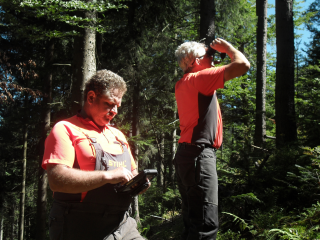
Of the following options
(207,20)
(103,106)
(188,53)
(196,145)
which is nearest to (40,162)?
(207,20)

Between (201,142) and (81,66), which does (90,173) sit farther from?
(81,66)

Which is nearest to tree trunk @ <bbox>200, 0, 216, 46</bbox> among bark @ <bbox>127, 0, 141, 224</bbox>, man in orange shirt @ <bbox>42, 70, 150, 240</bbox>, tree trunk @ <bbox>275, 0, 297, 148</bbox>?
tree trunk @ <bbox>275, 0, 297, 148</bbox>

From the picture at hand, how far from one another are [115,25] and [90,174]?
31.0 ft

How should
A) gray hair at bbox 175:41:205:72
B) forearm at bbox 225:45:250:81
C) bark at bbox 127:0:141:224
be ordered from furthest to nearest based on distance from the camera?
bark at bbox 127:0:141:224
gray hair at bbox 175:41:205:72
forearm at bbox 225:45:250:81

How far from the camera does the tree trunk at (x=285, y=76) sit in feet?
24.0

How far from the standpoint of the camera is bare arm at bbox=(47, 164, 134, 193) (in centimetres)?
169

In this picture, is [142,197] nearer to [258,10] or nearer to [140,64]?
[140,64]

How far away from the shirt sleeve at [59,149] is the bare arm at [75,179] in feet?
0.13

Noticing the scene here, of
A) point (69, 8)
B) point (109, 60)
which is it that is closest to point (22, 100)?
point (109, 60)

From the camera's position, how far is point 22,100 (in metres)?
14.4

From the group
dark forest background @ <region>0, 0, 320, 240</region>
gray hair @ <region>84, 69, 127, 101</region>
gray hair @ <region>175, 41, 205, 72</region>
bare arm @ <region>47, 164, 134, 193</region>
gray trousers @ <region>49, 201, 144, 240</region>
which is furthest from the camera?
dark forest background @ <region>0, 0, 320, 240</region>

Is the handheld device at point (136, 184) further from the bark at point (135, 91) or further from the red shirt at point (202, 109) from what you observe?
the bark at point (135, 91)

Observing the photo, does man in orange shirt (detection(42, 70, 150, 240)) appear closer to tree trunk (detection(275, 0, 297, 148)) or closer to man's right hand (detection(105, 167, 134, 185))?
man's right hand (detection(105, 167, 134, 185))

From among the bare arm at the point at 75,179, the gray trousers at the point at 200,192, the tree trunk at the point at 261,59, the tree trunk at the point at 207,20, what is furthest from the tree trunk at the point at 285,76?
the bare arm at the point at 75,179
